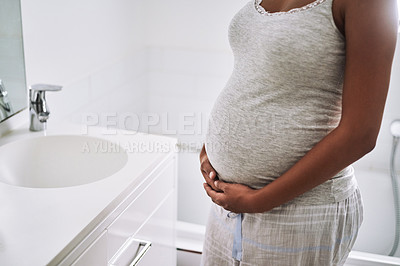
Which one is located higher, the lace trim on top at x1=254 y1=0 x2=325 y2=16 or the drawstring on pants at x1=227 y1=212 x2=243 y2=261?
the lace trim on top at x1=254 y1=0 x2=325 y2=16

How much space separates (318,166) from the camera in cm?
79

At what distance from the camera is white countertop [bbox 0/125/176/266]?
757mm

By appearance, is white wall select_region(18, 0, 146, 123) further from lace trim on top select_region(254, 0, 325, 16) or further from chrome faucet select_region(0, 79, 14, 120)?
lace trim on top select_region(254, 0, 325, 16)

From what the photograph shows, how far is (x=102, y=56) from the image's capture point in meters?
1.67

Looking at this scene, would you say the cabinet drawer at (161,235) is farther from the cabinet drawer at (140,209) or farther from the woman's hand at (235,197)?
the woman's hand at (235,197)

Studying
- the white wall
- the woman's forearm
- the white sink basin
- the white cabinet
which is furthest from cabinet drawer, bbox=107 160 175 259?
the white wall

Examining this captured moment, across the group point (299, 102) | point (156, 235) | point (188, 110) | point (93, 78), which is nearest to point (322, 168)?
point (299, 102)

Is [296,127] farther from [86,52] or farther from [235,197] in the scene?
[86,52]

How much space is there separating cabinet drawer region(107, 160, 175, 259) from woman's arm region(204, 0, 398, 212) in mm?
356

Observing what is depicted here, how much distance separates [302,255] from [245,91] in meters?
0.37

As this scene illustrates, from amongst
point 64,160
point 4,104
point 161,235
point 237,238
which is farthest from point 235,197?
point 4,104

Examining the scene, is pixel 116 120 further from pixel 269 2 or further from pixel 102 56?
pixel 269 2

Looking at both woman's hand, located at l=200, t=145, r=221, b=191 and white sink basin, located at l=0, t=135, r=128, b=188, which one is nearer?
woman's hand, located at l=200, t=145, r=221, b=191

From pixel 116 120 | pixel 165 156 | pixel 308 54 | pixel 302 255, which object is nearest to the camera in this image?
pixel 308 54
